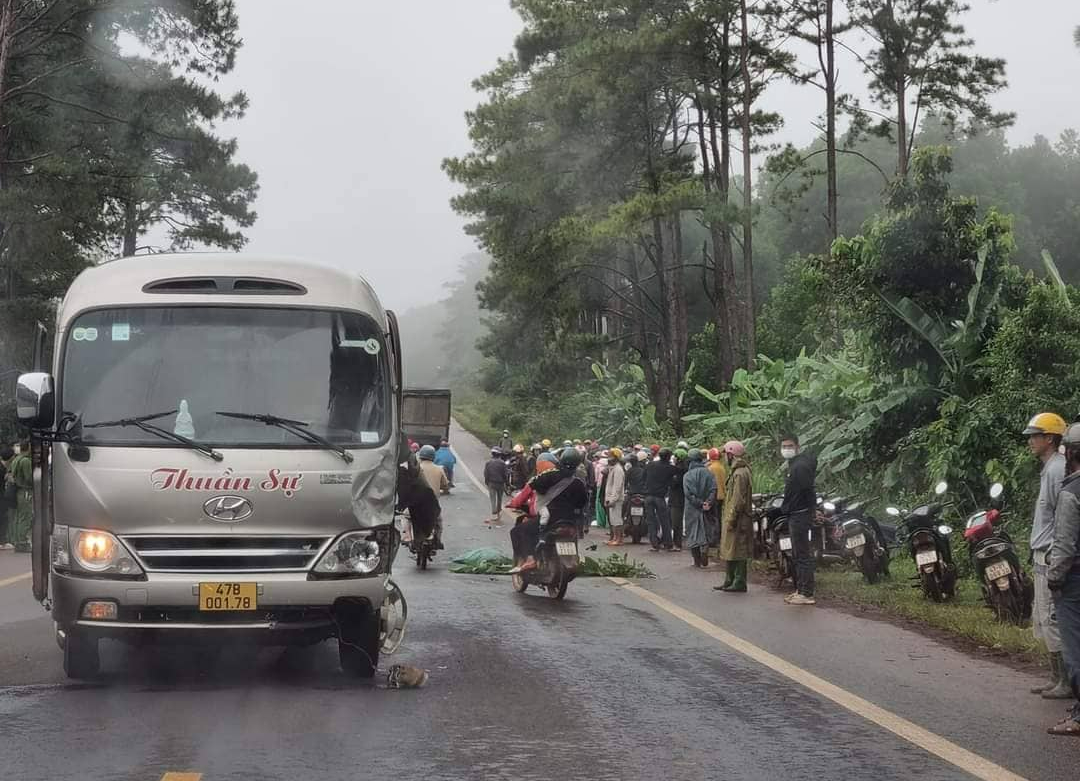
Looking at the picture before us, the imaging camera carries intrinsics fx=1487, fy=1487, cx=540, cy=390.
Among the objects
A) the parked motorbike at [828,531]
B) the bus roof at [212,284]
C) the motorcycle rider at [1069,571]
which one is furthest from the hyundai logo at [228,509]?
the parked motorbike at [828,531]

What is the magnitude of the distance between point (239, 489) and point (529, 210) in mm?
35628

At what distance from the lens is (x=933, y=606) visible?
49.1ft

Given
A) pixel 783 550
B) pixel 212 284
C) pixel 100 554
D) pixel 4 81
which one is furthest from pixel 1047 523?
pixel 4 81

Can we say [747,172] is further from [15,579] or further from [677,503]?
[15,579]

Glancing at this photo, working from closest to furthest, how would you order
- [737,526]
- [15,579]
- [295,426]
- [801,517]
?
[295,426]
[801,517]
[737,526]
[15,579]

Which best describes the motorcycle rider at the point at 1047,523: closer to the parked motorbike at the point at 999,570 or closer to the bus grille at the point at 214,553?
the parked motorbike at the point at 999,570

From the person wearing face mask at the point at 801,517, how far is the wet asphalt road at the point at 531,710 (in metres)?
2.41

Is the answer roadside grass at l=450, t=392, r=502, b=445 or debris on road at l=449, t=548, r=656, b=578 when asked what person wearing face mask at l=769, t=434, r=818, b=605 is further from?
roadside grass at l=450, t=392, r=502, b=445

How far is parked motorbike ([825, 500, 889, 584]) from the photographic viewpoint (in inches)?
682

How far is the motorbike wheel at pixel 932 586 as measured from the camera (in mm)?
15383

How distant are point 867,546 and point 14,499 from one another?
1396cm

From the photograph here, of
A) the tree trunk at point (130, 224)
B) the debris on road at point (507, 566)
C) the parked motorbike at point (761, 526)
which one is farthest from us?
the tree trunk at point (130, 224)

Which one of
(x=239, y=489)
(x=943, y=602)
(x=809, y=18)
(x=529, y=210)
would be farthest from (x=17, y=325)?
Result: (x=239, y=489)

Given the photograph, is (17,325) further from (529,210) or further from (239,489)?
(239,489)
